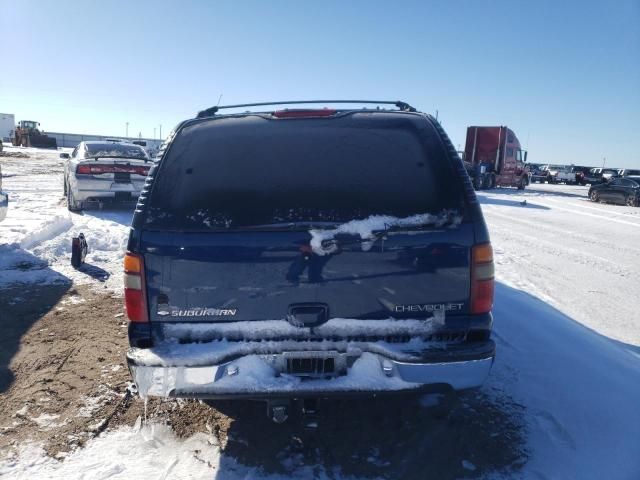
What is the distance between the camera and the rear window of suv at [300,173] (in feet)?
8.01

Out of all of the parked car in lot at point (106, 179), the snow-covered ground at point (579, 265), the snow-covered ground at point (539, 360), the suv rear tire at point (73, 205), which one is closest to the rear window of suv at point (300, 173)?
the snow-covered ground at point (539, 360)

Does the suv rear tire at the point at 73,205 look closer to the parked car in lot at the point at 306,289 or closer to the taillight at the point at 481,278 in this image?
the parked car in lot at the point at 306,289

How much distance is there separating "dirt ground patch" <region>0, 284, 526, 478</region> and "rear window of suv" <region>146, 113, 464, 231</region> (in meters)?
1.42

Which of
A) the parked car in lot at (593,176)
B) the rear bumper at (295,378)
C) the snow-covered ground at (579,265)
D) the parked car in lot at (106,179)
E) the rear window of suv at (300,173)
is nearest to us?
the rear bumper at (295,378)

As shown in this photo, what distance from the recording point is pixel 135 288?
2414 millimetres

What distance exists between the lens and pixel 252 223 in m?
2.39

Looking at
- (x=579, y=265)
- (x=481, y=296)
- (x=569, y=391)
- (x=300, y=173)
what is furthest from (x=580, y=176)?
(x=300, y=173)

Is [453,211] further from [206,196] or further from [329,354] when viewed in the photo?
[206,196]

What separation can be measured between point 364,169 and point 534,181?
44958 mm

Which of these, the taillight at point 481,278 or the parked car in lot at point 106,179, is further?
the parked car in lot at point 106,179

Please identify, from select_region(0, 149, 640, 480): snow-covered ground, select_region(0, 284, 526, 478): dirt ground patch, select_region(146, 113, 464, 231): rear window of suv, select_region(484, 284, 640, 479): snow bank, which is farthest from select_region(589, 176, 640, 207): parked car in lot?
select_region(146, 113, 464, 231): rear window of suv

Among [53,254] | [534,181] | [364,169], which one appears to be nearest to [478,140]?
[534,181]

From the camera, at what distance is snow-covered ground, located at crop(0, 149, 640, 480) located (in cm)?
257

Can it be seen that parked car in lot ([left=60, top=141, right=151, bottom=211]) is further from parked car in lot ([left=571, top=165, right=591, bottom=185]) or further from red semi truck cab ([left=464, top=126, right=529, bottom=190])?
parked car in lot ([left=571, top=165, right=591, bottom=185])
